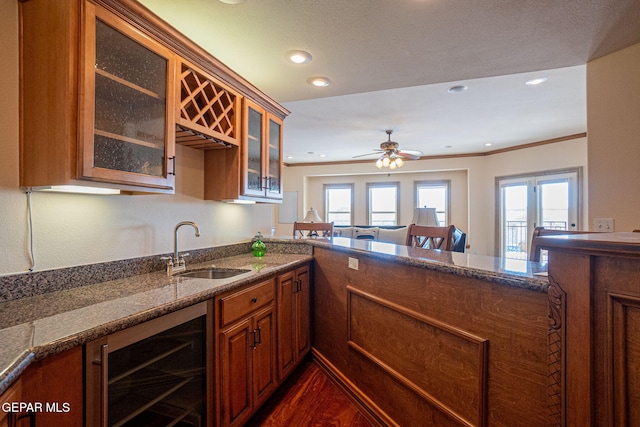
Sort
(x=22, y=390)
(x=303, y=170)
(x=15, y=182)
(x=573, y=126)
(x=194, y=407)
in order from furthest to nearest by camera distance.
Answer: (x=303, y=170)
(x=573, y=126)
(x=194, y=407)
(x=15, y=182)
(x=22, y=390)

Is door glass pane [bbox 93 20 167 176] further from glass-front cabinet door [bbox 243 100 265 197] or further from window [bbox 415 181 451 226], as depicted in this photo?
window [bbox 415 181 451 226]

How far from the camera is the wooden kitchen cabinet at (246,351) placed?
5.39ft

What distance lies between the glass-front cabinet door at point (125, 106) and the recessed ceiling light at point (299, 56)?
795 mm

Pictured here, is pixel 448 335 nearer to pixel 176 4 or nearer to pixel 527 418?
pixel 527 418

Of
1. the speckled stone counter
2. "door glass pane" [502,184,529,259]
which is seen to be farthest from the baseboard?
"door glass pane" [502,184,529,259]

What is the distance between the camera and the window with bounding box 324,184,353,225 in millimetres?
8586

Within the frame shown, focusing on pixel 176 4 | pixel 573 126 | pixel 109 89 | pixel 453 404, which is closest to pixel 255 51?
pixel 176 4

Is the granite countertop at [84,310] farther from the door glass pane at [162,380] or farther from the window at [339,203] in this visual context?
the window at [339,203]

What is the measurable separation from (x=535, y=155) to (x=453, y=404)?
591 cm

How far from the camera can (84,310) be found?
4.02 feet

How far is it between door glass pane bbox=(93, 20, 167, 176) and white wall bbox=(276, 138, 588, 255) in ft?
20.1

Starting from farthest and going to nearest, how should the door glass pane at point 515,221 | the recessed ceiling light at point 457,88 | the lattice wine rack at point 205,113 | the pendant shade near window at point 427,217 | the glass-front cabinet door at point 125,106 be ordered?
the door glass pane at point 515,221, the pendant shade near window at point 427,217, the recessed ceiling light at point 457,88, the lattice wine rack at point 205,113, the glass-front cabinet door at point 125,106

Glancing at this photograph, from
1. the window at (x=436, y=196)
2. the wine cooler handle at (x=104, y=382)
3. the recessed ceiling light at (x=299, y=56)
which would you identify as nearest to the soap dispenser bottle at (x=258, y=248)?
the recessed ceiling light at (x=299, y=56)

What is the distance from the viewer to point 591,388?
89cm
